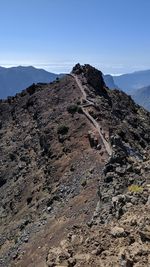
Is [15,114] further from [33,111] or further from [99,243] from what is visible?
[99,243]

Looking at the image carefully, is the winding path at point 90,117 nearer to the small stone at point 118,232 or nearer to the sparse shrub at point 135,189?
the sparse shrub at point 135,189

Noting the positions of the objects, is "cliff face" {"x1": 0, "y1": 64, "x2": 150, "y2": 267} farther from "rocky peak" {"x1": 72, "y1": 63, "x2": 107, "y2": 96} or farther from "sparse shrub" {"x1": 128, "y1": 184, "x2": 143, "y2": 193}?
"rocky peak" {"x1": 72, "y1": 63, "x2": 107, "y2": 96}

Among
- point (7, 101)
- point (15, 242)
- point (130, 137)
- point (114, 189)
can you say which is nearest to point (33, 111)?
point (7, 101)

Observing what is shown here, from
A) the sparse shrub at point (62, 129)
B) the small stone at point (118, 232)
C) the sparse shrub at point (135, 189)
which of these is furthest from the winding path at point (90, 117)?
the small stone at point (118, 232)

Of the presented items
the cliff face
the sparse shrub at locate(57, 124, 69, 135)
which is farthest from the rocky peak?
the sparse shrub at locate(57, 124, 69, 135)

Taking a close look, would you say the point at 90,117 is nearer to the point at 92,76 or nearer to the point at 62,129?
the point at 62,129

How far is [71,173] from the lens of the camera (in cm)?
4922

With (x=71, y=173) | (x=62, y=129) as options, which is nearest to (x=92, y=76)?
(x=62, y=129)

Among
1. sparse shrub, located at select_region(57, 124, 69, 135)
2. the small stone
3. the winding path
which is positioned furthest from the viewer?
sparse shrub, located at select_region(57, 124, 69, 135)

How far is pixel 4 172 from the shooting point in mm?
68625

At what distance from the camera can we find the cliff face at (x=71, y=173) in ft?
60.1

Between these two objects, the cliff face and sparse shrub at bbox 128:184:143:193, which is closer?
the cliff face

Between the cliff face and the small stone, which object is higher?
the small stone

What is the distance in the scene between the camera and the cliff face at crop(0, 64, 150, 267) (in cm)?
1831
